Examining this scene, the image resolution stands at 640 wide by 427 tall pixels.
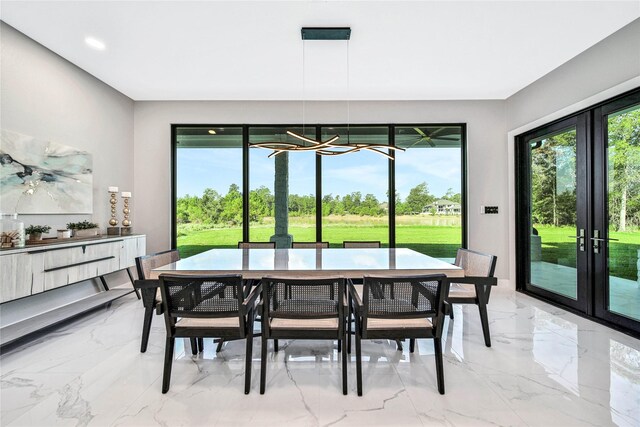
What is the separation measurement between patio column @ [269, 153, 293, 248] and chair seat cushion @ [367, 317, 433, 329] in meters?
3.00

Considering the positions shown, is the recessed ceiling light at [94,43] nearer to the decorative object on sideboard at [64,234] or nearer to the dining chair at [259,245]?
the decorative object on sideboard at [64,234]

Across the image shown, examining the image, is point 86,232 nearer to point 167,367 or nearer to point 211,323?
point 167,367

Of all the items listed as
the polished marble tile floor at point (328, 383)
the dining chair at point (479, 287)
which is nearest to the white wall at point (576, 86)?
the dining chair at point (479, 287)

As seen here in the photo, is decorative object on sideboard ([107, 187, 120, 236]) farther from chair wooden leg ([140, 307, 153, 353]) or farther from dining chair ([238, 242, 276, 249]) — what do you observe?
chair wooden leg ([140, 307, 153, 353])

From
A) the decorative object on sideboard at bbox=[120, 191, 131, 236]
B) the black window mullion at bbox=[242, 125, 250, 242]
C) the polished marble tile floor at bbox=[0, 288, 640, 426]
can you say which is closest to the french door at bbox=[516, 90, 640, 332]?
the polished marble tile floor at bbox=[0, 288, 640, 426]

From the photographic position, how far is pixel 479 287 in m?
2.49

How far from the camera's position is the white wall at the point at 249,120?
4.54 metres

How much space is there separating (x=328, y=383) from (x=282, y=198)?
3.14m

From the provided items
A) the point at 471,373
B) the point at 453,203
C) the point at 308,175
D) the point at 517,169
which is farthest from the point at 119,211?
the point at 517,169

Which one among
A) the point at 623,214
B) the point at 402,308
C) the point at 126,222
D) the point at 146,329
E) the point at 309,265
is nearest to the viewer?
the point at 402,308

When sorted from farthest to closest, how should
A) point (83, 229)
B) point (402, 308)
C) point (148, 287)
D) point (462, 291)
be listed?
point (83, 229)
point (462, 291)
point (148, 287)
point (402, 308)

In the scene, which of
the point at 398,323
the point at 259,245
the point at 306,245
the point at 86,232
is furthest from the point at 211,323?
the point at 86,232

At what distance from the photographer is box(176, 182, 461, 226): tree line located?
4.69 meters

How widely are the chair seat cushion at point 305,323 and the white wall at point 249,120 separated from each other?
11.2 feet
